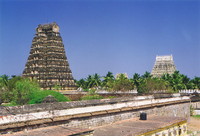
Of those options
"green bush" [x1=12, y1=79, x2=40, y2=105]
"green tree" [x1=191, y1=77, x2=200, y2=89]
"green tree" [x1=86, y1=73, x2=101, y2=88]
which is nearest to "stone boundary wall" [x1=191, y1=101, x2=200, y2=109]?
"green tree" [x1=191, y1=77, x2=200, y2=89]

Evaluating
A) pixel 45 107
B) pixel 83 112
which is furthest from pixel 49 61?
pixel 45 107

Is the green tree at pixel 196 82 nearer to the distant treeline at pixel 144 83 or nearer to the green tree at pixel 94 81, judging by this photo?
the distant treeline at pixel 144 83

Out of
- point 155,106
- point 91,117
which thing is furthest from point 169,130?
point 155,106

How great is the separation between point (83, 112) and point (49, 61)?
3528 cm

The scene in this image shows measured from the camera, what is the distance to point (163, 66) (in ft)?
315

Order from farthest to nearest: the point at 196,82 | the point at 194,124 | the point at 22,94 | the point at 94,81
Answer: the point at 94,81 → the point at 196,82 → the point at 194,124 → the point at 22,94

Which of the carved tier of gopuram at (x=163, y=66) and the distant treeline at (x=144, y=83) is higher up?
the carved tier of gopuram at (x=163, y=66)

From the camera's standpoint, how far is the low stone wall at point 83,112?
14571mm

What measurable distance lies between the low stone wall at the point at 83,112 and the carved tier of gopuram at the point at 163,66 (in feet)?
220

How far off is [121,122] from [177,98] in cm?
1259

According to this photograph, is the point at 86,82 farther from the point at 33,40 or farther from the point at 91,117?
the point at 91,117

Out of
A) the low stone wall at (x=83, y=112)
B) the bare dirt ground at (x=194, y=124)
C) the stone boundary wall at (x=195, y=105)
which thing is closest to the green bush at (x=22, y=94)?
the low stone wall at (x=83, y=112)

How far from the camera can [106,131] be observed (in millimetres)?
17719

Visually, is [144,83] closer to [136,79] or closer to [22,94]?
[136,79]
